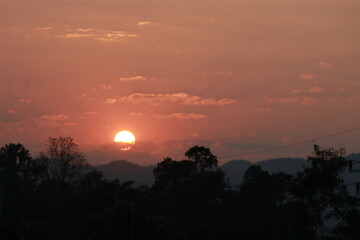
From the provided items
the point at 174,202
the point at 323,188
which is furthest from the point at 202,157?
the point at 323,188

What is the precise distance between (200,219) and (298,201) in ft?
68.8

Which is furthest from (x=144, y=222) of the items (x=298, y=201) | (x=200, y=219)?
(x=200, y=219)

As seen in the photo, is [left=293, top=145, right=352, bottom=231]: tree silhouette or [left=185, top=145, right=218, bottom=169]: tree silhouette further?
[left=185, top=145, right=218, bottom=169]: tree silhouette

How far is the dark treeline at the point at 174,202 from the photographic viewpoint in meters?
51.3

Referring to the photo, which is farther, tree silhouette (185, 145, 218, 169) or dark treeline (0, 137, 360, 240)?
tree silhouette (185, 145, 218, 169)

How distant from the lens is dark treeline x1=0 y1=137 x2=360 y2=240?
5134 centimetres

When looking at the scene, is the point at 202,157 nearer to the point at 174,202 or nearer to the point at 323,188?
the point at 174,202

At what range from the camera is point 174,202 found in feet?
261

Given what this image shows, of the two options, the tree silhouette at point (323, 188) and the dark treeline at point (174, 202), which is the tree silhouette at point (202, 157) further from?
the tree silhouette at point (323, 188)

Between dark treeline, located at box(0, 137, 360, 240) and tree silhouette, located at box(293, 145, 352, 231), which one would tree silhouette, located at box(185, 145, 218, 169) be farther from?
tree silhouette, located at box(293, 145, 352, 231)

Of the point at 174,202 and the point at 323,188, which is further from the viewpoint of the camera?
the point at 174,202

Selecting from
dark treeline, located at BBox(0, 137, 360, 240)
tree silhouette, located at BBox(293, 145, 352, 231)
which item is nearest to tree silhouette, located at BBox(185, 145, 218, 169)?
dark treeline, located at BBox(0, 137, 360, 240)

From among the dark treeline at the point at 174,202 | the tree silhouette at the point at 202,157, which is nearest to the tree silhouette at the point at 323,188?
the dark treeline at the point at 174,202

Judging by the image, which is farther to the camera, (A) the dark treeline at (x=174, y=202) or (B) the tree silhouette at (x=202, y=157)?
(B) the tree silhouette at (x=202, y=157)
